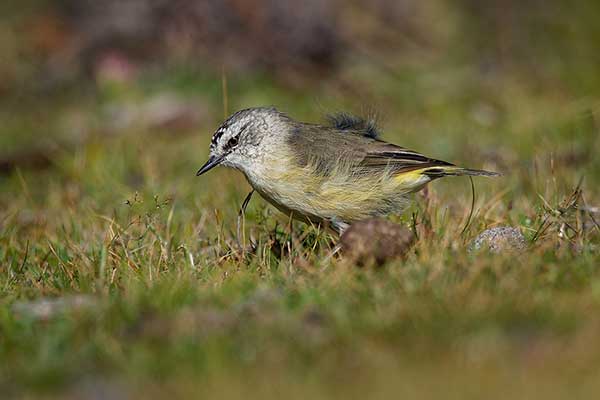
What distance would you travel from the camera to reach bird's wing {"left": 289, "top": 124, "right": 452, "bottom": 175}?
4.86 metres

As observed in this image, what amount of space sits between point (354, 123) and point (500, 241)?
62.3 inches

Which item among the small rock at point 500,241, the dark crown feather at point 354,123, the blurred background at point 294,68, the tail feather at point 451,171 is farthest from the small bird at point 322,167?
the blurred background at point 294,68

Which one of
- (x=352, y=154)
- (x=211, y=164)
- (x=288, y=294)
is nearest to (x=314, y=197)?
(x=352, y=154)

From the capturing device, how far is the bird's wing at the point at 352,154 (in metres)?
4.86

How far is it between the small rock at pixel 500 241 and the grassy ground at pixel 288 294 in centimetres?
10

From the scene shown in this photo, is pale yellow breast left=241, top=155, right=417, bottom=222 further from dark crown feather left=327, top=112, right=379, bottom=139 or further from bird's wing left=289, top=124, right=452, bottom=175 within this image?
dark crown feather left=327, top=112, right=379, bottom=139

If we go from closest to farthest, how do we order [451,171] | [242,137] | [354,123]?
[451,171] < [242,137] < [354,123]

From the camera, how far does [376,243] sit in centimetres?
390

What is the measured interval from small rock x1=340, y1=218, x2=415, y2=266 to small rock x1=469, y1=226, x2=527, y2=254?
0.39 m

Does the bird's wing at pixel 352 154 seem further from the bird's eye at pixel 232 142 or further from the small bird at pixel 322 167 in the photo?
the bird's eye at pixel 232 142

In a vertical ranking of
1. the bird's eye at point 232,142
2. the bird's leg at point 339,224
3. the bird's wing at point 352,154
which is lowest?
the bird's leg at point 339,224

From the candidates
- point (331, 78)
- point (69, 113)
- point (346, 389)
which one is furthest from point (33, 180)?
point (346, 389)

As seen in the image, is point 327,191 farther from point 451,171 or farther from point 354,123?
point 354,123

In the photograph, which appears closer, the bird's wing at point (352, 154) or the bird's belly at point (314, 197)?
the bird's belly at point (314, 197)
